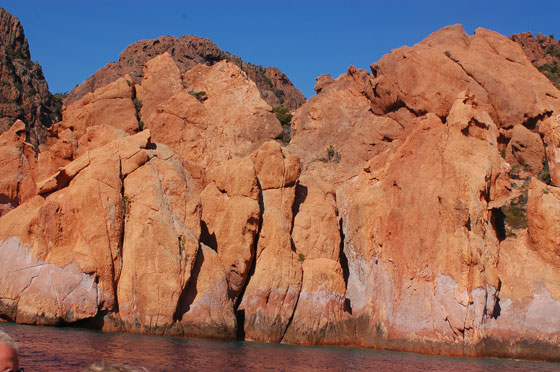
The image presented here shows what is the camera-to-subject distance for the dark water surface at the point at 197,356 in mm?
19844

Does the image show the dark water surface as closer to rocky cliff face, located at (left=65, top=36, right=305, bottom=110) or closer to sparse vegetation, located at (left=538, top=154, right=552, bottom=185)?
sparse vegetation, located at (left=538, top=154, right=552, bottom=185)

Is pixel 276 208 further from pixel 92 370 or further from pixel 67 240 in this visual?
pixel 92 370

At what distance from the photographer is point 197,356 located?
23859 mm

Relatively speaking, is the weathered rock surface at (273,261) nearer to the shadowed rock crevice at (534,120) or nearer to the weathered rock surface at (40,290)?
the weathered rock surface at (40,290)

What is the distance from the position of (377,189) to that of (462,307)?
11106 mm

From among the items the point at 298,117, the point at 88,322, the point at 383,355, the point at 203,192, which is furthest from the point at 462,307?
the point at 298,117

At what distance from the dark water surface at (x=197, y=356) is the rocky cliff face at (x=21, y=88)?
28.8 metres

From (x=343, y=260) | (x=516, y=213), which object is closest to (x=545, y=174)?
(x=516, y=213)

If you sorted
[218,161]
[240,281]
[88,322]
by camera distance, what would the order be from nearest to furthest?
[88,322] < [240,281] < [218,161]

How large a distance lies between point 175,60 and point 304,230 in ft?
126

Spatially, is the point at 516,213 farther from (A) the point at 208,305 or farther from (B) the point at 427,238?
(A) the point at 208,305

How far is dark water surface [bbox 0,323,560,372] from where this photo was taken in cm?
1984

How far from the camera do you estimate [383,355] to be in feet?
104

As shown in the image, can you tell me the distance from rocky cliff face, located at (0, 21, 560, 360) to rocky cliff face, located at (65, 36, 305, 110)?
17681 millimetres
